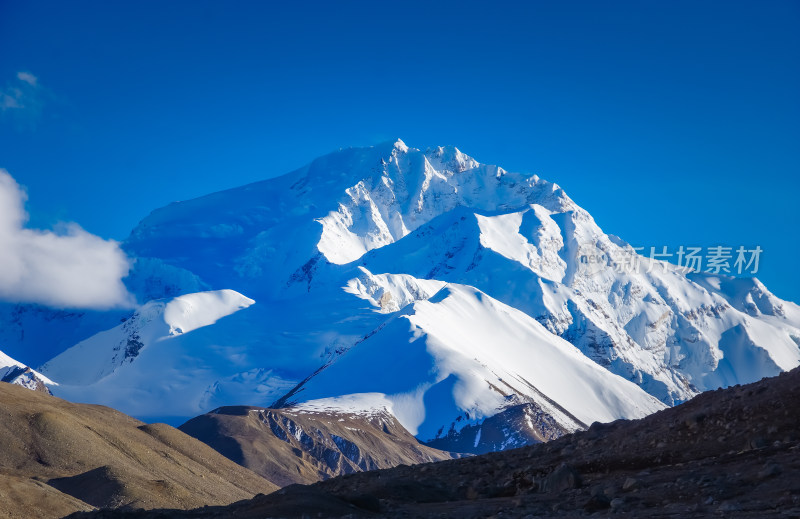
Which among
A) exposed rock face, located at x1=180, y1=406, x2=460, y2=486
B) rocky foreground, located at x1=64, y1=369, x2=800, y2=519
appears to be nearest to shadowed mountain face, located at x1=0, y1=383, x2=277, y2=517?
rocky foreground, located at x1=64, y1=369, x2=800, y2=519

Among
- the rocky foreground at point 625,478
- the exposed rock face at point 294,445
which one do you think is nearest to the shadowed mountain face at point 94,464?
the rocky foreground at point 625,478

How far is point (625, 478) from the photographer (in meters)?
21.0

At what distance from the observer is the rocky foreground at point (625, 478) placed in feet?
58.3

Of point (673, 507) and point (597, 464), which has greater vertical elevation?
point (597, 464)

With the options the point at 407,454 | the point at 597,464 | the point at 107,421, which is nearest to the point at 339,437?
the point at 407,454

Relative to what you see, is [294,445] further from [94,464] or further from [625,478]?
[625,478]

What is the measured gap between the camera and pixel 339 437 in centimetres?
18625

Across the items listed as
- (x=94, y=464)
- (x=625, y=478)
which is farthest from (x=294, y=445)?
(x=625, y=478)

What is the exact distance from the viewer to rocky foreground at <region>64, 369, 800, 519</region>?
1778 cm

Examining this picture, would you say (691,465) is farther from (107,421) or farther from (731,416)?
(107,421)

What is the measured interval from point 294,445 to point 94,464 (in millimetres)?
93436

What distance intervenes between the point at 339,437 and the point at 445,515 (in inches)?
6693

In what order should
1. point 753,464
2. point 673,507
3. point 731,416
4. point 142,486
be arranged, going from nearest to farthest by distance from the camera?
point 673,507 → point 753,464 → point 731,416 → point 142,486

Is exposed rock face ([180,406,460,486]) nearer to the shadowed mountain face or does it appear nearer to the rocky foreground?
the shadowed mountain face
